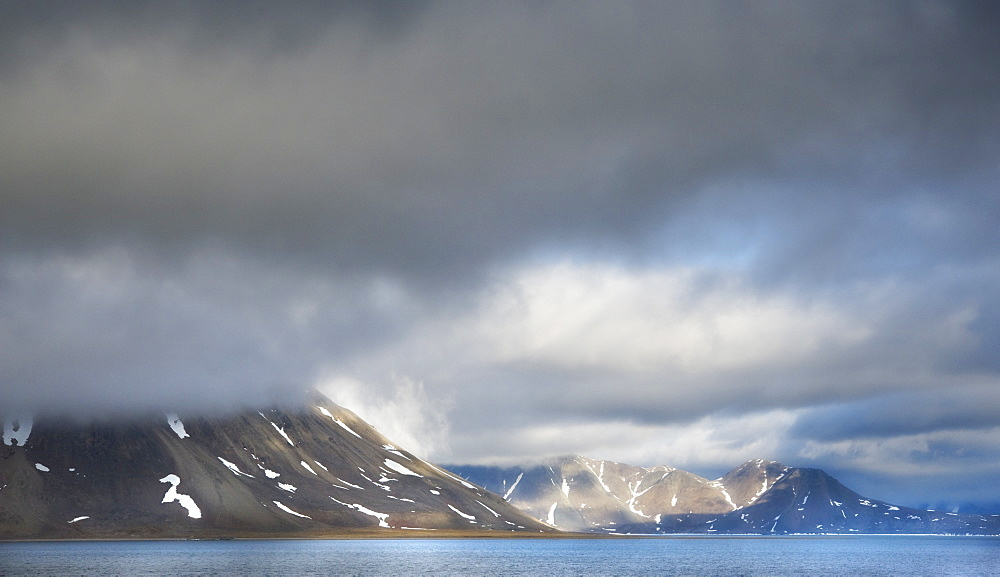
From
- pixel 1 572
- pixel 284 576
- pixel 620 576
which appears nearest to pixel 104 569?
pixel 1 572

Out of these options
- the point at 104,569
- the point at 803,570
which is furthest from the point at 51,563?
the point at 803,570

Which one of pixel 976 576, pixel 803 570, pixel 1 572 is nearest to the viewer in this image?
pixel 1 572

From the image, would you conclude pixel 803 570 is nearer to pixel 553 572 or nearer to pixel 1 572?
pixel 553 572

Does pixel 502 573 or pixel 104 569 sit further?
pixel 502 573

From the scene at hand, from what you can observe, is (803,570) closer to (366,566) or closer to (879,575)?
(879,575)

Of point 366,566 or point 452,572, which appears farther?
point 366,566

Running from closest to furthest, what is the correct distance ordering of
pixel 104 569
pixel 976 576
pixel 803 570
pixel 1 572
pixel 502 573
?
pixel 1 572 → pixel 104 569 → pixel 502 573 → pixel 976 576 → pixel 803 570

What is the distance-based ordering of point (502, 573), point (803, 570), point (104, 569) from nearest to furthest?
point (104, 569), point (502, 573), point (803, 570)

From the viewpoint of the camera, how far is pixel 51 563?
149 m

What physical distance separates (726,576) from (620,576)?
2233 cm

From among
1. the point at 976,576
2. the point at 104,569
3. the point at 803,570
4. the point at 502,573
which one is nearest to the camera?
the point at 104,569

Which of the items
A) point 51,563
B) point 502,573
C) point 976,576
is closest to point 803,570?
point 976,576

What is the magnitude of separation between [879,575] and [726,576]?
34168mm

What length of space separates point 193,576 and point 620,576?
7415 cm
